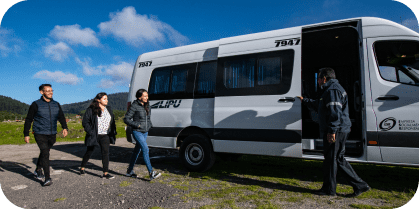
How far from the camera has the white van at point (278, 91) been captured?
12.9 ft

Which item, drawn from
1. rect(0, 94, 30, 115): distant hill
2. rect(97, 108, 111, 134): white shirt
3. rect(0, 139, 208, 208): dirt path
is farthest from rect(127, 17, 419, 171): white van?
rect(0, 94, 30, 115): distant hill

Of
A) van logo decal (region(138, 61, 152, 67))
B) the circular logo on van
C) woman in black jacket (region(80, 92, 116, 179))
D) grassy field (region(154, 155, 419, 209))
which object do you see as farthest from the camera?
van logo decal (region(138, 61, 152, 67))

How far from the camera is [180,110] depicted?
18.8 feet

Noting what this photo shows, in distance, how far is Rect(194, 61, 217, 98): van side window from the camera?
548 centimetres

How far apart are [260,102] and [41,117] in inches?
167

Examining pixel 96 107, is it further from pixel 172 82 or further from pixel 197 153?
pixel 197 153

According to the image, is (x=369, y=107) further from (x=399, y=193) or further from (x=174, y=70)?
(x=174, y=70)

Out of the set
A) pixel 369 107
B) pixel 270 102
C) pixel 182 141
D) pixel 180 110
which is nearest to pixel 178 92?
pixel 180 110

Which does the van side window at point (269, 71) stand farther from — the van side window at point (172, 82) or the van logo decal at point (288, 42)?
the van side window at point (172, 82)

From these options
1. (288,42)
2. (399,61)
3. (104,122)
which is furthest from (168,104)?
(399,61)

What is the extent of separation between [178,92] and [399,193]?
4612 mm

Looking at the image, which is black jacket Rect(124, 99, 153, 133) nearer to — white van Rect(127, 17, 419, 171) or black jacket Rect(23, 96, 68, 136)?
white van Rect(127, 17, 419, 171)

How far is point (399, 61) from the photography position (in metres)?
4.37

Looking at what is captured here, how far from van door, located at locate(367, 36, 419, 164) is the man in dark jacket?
571 centimetres
